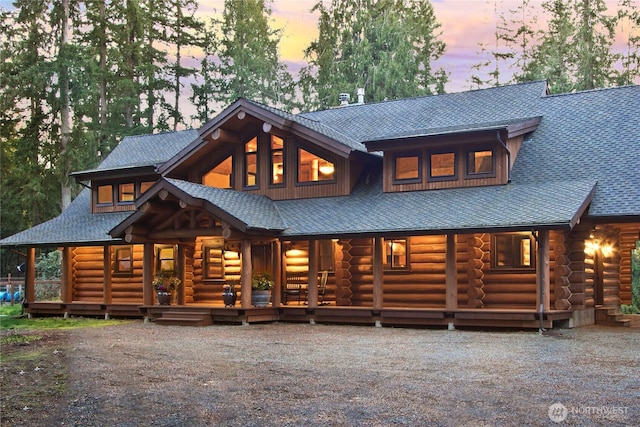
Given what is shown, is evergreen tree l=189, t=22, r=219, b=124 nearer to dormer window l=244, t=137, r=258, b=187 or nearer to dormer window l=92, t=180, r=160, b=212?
dormer window l=92, t=180, r=160, b=212

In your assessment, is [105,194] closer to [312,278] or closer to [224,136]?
[224,136]

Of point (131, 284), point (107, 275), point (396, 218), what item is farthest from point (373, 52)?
point (396, 218)

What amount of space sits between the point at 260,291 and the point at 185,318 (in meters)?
2.13

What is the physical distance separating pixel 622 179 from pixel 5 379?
14.8 metres

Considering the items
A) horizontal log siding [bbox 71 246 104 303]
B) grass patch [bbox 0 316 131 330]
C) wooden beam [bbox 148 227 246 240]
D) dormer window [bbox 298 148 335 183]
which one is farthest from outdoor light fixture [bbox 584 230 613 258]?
horizontal log siding [bbox 71 246 104 303]

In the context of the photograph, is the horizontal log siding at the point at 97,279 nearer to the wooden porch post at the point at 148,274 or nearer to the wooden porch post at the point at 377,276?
the wooden porch post at the point at 148,274

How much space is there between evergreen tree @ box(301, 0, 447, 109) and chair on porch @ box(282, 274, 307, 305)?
68.0ft

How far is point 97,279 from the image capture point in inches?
1031

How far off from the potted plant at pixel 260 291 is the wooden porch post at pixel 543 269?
7.06 metres

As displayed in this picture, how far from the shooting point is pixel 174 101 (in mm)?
48500

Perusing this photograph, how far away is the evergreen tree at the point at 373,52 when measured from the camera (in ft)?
138

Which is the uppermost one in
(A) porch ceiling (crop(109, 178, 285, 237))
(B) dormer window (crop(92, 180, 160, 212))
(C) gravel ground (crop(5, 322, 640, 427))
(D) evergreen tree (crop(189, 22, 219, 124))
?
(D) evergreen tree (crop(189, 22, 219, 124))

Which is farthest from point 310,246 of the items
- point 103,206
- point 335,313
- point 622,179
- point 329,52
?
point 329,52

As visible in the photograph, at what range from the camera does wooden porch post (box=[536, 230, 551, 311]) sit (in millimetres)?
Answer: 17438
